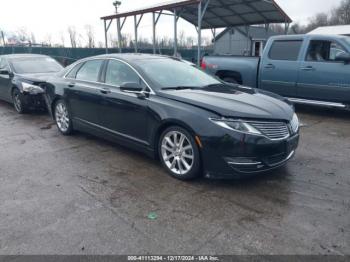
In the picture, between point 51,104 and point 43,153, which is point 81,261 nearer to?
point 43,153

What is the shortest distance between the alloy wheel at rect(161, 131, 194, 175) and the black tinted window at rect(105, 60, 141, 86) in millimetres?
1041

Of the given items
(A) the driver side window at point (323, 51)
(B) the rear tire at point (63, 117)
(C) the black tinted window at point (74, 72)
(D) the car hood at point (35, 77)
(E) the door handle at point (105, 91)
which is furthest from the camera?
(D) the car hood at point (35, 77)

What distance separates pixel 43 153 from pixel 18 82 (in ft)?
12.9

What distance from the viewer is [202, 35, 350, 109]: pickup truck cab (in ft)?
23.7

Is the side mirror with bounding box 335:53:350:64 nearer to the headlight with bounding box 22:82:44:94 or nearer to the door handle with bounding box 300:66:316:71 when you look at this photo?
the door handle with bounding box 300:66:316:71

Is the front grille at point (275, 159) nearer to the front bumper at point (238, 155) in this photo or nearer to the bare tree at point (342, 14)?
the front bumper at point (238, 155)

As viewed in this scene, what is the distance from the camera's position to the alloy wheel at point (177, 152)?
13.1ft

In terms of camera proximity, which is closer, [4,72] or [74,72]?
[74,72]

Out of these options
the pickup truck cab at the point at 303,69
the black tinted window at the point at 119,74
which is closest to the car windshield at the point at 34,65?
the black tinted window at the point at 119,74

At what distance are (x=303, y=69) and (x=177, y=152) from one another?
5014 mm

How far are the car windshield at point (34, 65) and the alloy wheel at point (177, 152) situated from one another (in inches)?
250

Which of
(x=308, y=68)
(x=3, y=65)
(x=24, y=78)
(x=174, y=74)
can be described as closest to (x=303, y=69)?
(x=308, y=68)

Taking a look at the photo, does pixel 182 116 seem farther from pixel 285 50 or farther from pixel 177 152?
pixel 285 50

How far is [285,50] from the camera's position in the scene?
8.14 meters
